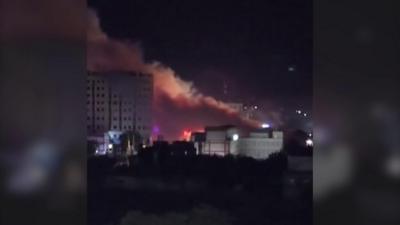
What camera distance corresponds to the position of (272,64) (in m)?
2.13

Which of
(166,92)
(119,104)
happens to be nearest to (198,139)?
(166,92)

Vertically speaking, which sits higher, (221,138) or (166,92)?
(166,92)

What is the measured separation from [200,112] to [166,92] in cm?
18

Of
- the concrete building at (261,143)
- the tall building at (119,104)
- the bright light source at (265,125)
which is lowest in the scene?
the concrete building at (261,143)

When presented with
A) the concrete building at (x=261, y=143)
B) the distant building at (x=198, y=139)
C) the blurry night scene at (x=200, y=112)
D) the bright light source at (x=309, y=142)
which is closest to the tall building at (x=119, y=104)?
the blurry night scene at (x=200, y=112)

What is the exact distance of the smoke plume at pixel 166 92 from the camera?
2.11 metres

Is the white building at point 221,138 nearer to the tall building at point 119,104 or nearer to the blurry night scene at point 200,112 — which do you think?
the blurry night scene at point 200,112

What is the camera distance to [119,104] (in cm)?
216

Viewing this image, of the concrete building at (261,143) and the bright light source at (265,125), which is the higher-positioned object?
the bright light source at (265,125)

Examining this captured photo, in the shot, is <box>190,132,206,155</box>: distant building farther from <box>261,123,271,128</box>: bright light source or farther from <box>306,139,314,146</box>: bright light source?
<box>306,139,314,146</box>: bright light source

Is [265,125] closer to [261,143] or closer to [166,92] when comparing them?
[261,143]

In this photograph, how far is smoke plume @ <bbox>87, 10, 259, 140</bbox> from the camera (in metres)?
2.11

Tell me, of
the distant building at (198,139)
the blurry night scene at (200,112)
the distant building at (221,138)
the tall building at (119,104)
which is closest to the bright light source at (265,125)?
the blurry night scene at (200,112)

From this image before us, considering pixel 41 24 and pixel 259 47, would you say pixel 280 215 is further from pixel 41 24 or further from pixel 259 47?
pixel 41 24
